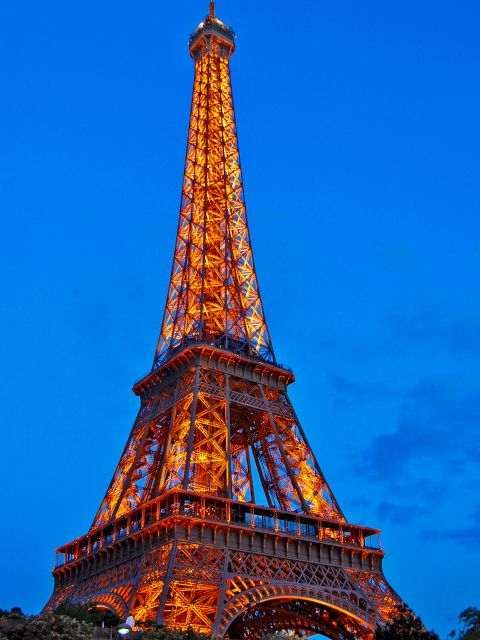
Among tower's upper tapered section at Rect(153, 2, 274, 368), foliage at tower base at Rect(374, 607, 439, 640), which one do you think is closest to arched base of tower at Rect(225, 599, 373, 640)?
foliage at tower base at Rect(374, 607, 439, 640)

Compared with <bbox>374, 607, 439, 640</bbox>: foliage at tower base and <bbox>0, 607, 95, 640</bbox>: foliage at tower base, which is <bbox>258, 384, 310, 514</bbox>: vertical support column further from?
<bbox>0, 607, 95, 640</bbox>: foliage at tower base

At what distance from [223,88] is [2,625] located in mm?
48716

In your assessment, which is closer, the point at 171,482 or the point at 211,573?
the point at 211,573

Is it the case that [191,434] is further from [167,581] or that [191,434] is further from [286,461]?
[167,581]

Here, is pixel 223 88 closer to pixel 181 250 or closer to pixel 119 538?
pixel 181 250

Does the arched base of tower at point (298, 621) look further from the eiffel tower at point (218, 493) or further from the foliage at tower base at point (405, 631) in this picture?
the foliage at tower base at point (405, 631)

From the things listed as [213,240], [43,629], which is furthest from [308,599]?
[213,240]

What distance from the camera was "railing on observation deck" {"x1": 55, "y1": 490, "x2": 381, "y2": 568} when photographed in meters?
41.6

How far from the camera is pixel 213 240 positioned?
57.7 metres

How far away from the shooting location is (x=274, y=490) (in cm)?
4938

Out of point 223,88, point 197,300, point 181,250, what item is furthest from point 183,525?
point 223,88

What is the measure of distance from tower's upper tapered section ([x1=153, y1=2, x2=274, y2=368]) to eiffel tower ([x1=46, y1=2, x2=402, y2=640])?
111mm

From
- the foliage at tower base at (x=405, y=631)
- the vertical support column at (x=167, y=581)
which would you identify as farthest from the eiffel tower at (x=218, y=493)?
the foliage at tower base at (x=405, y=631)

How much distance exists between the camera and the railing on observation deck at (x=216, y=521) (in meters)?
41.6
